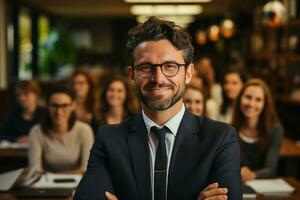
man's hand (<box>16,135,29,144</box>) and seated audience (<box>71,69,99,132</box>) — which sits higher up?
seated audience (<box>71,69,99,132</box>)

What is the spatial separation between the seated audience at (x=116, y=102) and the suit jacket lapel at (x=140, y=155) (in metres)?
2.74

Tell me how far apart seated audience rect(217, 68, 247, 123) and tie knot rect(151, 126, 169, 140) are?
12.5 ft

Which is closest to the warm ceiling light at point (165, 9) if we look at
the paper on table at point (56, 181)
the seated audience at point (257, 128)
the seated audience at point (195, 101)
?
the seated audience at point (195, 101)

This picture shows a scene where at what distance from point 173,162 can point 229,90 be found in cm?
398

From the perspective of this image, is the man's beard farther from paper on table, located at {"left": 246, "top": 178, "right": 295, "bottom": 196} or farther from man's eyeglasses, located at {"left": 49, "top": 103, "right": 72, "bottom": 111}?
man's eyeglasses, located at {"left": 49, "top": 103, "right": 72, "bottom": 111}

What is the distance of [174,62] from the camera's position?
1824mm

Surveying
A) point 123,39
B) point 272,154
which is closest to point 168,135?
point 272,154

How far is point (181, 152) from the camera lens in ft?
6.44

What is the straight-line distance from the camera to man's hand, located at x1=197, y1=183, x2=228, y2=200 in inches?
74.6

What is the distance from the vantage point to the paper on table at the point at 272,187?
3.00 meters

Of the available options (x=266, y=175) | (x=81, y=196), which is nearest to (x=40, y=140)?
(x=266, y=175)

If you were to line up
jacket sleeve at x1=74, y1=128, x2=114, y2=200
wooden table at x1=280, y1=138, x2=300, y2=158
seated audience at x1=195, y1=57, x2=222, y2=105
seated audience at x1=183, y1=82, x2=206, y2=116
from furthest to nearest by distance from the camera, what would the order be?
seated audience at x1=195, y1=57, x2=222, y2=105
wooden table at x1=280, y1=138, x2=300, y2=158
seated audience at x1=183, y1=82, x2=206, y2=116
jacket sleeve at x1=74, y1=128, x2=114, y2=200

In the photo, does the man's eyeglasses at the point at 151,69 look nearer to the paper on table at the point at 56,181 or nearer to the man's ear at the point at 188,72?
the man's ear at the point at 188,72

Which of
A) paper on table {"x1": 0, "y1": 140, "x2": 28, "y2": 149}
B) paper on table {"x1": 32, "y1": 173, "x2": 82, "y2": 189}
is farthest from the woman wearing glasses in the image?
paper on table {"x1": 0, "y1": 140, "x2": 28, "y2": 149}
